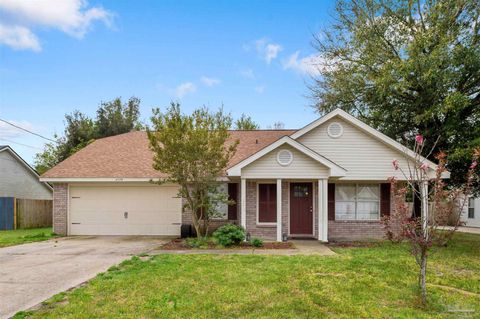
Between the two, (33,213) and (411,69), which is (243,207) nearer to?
(411,69)

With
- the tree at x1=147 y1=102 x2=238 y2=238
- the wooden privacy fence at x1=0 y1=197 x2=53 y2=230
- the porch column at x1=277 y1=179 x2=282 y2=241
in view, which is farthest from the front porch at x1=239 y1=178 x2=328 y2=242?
the wooden privacy fence at x1=0 y1=197 x2=53 y2=230

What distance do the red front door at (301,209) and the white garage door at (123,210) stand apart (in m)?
4.99

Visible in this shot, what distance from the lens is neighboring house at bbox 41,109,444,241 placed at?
1309 centimetres

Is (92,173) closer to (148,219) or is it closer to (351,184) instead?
(148,219)

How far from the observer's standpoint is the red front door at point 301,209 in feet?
47.5

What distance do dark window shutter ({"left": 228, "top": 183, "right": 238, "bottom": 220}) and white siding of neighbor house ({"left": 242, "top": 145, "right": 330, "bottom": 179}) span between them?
2318 millimetres

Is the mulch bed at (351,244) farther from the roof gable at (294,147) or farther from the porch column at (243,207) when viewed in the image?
the porch column at (243,207)

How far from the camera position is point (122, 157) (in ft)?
56.5

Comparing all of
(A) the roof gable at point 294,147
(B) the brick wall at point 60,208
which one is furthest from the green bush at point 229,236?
(B) the brick wall at point 60,208

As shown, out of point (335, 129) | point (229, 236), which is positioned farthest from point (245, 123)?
point (229, 236)

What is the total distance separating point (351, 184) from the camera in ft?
48.6

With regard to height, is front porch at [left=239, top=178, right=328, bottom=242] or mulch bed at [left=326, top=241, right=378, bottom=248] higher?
front porch at [left=239, top=178, right=328, bottom=242]

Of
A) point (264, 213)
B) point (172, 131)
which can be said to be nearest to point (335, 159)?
point (264, 213)

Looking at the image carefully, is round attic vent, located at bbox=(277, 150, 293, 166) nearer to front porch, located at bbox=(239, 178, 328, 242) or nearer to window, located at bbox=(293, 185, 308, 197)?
front porch, located at bbox=(239, 178, 328, 242)
